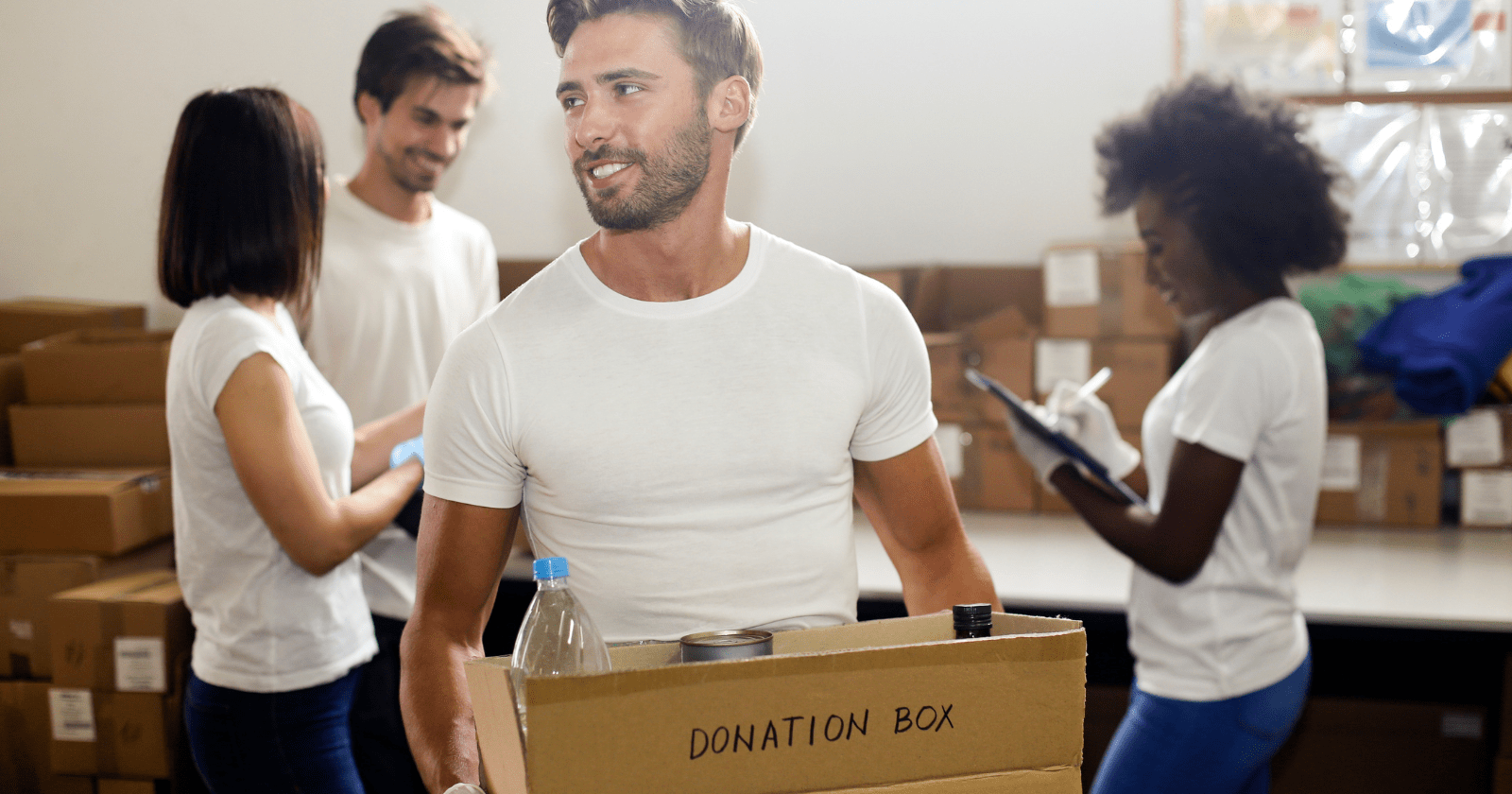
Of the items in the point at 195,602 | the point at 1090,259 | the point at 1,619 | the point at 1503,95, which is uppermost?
the point at 1503,95

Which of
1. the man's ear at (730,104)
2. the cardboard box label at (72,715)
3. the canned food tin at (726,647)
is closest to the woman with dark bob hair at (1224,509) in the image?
the man's ear at (730,104)

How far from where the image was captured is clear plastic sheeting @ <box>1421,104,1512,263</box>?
2.88 meters

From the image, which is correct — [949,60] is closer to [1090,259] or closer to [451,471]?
[1090,259]

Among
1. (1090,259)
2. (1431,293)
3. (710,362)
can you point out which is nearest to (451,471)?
(710,362)

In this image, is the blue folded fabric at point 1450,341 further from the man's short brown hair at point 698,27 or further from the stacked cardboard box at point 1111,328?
the man's short brown hair at point 698,27

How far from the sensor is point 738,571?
1090mm

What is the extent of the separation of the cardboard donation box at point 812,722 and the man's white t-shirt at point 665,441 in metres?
0.31

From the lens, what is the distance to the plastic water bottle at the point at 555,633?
2.84 ft

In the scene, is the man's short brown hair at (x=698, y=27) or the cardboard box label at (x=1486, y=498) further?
the cardboard box label at (x=1486, y=498)

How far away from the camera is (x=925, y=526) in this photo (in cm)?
120

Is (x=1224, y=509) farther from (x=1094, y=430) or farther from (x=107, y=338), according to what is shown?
(x=107, y=338)

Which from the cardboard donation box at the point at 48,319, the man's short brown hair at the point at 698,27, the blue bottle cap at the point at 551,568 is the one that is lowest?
the blue bottle cap at the point at 551,568

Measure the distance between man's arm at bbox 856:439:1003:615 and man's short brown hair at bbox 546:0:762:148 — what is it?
44 cm

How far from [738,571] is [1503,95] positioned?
2.83 m
